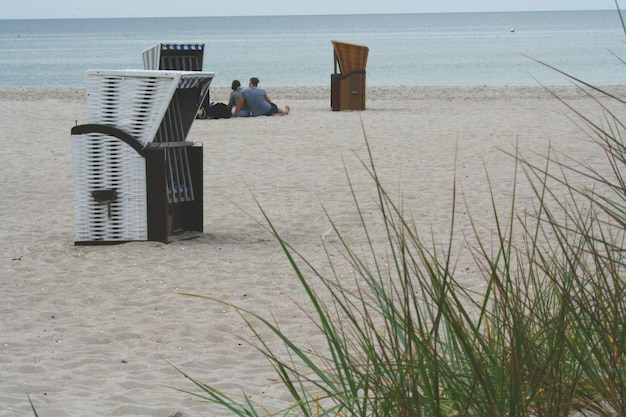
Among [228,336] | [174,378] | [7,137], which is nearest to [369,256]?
[228,336]

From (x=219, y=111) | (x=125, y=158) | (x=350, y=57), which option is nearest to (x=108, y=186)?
(x=125, y=158)

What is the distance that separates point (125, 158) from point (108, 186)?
0.71 feet

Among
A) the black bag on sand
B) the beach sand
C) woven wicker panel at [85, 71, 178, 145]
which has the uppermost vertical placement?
woven wicker panel at [85, 71, 178, 145]

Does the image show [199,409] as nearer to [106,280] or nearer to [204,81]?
[106,280]

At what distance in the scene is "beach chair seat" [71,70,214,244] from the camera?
609 cm

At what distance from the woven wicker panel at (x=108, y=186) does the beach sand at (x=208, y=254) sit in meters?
0.15

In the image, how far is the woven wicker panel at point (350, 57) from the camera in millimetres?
16734

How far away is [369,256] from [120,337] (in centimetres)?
211

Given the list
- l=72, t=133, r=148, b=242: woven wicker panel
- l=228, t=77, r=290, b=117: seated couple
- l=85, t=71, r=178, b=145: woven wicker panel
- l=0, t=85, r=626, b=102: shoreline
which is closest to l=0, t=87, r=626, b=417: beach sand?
l=72, t=133, r=148, b=242: woven wicker panel

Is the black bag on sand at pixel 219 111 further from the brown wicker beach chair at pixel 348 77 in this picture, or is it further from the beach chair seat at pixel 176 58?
the brown wicker beach chair at pixel 348 77

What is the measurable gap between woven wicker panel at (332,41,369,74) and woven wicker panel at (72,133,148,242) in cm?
1080

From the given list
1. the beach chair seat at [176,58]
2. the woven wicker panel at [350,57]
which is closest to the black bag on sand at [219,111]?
the beach chair seat at [176,58]

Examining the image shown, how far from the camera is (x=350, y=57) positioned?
663 inches

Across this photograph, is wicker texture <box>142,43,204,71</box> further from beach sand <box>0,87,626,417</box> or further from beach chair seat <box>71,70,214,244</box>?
beach chair seat <box>71,70,214,244</box>
